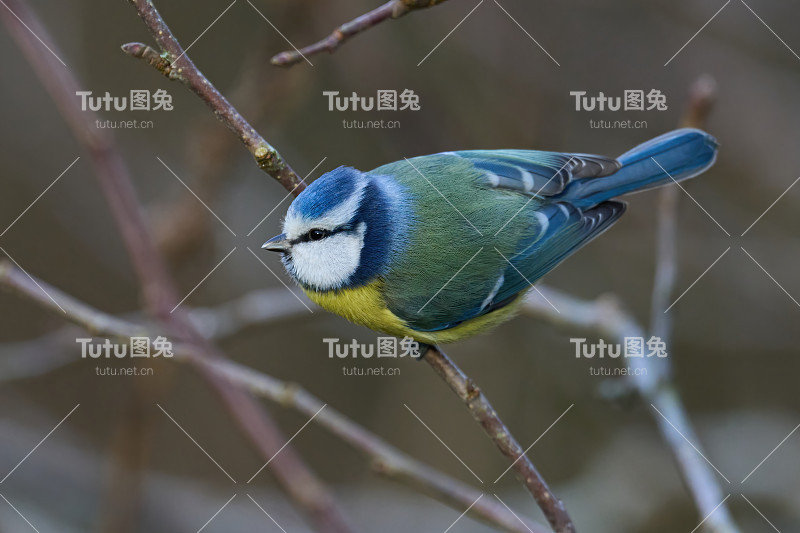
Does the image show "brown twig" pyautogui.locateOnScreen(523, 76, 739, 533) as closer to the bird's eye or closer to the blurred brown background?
the blurred brown background

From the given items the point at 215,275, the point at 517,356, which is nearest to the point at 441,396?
the point at 517,356

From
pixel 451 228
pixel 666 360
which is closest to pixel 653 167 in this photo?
pixel 666 360

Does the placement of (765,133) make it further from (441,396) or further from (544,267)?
(441,396)

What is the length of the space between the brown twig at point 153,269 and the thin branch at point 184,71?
16mm

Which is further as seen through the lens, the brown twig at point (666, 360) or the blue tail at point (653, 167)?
the blue tail at point (653, 167)

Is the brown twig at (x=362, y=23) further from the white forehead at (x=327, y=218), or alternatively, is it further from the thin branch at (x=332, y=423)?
the thin branch at (x=332, y=423)

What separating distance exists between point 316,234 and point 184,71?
691mm

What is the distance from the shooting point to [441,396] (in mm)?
4430

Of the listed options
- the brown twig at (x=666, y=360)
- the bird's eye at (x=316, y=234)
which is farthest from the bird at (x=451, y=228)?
the brown twig at (x=666, y=360)

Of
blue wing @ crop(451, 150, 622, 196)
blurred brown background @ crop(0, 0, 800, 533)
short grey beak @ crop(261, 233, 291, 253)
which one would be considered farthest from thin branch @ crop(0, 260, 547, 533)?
blurred brown background @ crop(0, 0, 800, 533)

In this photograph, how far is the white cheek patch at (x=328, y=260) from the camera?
8.11 feet

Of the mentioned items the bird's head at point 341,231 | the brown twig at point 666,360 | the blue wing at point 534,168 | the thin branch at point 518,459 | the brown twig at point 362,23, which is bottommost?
the brown twig at point 666,360

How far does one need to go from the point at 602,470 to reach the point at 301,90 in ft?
7.19

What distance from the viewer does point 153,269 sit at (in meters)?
2.36
